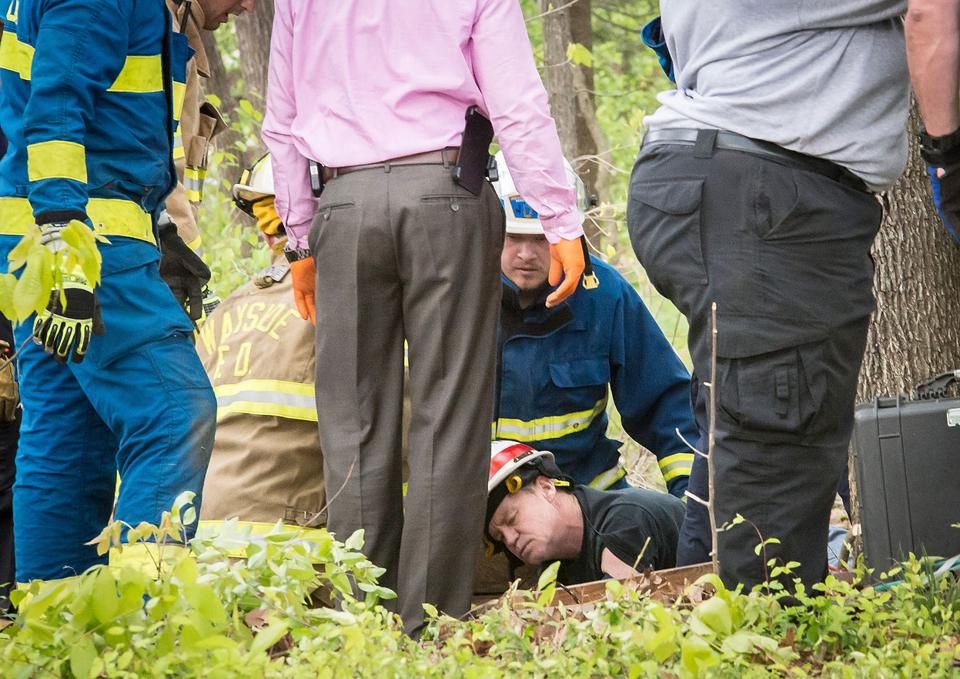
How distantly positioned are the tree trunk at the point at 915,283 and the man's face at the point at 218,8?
2015 millimetres

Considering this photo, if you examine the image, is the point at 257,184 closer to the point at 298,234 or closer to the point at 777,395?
the point at 298,234

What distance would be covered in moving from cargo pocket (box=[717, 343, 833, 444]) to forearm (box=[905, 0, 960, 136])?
21.7 inches

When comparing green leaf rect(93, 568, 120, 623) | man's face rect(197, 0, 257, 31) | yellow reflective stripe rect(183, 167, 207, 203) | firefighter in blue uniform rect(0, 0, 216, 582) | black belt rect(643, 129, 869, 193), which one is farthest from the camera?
yellow reflective stripe rect(183, 167, 207, 203)

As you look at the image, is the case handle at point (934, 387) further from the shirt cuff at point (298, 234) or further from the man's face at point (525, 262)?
the shirt cuff at point (298, 234)

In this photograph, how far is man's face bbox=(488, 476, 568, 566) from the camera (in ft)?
13.2

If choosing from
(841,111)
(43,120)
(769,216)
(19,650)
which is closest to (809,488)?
(769,216)

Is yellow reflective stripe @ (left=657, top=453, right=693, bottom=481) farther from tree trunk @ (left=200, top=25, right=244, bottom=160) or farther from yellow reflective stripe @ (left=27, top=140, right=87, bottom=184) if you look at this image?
tree trunk @ (left=200, top=25, right=244, bottom=160)

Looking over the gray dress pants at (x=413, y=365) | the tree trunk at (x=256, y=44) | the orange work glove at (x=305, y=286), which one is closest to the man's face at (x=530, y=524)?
the gray dress pants at (x=413, y=365)

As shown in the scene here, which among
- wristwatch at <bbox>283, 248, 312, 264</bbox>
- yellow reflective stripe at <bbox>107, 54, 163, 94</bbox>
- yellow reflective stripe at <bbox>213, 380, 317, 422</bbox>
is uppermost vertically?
yellow reflective stripe at <bbox>107, 54, 163, 94</bbox>

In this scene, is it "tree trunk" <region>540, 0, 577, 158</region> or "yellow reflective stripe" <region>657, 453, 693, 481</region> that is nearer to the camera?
"yellow reflective stripe" <region>657, 453, 693, 481</region>

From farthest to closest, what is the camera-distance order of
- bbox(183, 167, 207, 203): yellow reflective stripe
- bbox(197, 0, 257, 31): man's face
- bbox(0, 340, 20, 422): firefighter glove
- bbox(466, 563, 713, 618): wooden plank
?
bbox(183, 167, 207, 203): yellow reflective stripe, bbox(0, 340, 20, 422): firefighter glove, bbox(197, 0, 257, 31): man's face, bbox(466, 563, 713, 618): wooden plank

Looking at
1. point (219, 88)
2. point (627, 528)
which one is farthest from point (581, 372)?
point (219, 88)

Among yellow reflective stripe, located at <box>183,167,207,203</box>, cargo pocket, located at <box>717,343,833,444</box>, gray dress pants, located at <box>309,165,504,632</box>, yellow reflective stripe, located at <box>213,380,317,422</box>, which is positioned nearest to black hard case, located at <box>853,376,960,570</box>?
cargo pocket, located at <box>717,343,833,444</box>

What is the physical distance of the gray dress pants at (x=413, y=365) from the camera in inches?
129
